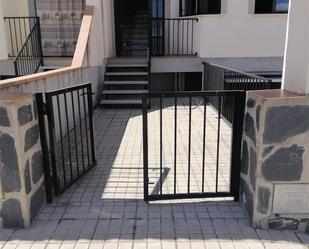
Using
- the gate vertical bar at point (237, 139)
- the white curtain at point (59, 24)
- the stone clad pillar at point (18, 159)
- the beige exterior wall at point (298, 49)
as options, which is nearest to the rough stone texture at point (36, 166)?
the stone clad pillar at point (18, 159)

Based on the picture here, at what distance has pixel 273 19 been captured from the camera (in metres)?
8.89

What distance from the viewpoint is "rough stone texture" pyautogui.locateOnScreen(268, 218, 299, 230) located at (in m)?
2.88

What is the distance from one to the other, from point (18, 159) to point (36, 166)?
328 mm

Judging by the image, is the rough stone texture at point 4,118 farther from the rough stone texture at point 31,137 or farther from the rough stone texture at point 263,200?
the rough stone texture at point 263,200

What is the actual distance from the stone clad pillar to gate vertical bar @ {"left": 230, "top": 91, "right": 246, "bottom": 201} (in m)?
1.90

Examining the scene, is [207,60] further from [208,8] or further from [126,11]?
[126,11]

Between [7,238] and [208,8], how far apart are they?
8200 millimetres

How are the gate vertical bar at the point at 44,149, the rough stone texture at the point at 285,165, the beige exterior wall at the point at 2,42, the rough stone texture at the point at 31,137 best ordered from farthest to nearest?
the beige exterior wall at the point at 2,42, the gate vertical bar at the point at 44,149, the rough stone texture at the point at 31,137, the rough stone texture at the point at 285,165

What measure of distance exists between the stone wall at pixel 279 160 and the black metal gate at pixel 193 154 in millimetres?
326

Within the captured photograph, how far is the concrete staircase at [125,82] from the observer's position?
819cm

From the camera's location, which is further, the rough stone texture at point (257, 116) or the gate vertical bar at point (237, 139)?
the gate vertical bar at point (237, 139)

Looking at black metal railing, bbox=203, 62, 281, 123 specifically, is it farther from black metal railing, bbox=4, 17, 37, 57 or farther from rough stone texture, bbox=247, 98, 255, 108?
black metal railing, bbox=4, 17, 37, 57

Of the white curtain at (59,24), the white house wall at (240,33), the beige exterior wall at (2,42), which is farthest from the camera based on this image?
the white curtain at (59,24)

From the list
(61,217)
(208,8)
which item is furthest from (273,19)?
(61,217)
